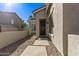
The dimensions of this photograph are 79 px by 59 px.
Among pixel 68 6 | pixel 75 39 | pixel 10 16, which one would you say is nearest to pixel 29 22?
pixel 10 16

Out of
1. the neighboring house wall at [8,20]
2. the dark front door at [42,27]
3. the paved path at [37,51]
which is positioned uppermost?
the neighboring house wall at [8,20]

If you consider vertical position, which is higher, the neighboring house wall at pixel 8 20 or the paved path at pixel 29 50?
the neighboring house wall at pixel 8 20

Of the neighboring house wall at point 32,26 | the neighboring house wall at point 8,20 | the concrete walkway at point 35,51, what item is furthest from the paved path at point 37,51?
the neighboring house wall at point 32,26

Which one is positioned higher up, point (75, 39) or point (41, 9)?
point (41, 9)

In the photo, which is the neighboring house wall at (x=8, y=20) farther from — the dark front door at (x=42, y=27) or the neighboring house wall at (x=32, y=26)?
the dark front door at (x=42, y=27)

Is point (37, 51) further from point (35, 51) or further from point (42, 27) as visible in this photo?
point (42, 27)

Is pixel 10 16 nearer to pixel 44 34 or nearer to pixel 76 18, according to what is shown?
pixel 44 34

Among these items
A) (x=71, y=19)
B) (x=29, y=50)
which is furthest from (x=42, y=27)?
(x=71, y=19)

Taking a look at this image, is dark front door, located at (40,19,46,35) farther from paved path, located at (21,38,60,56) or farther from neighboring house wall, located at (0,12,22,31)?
paved path, located at (21,38,60,56)

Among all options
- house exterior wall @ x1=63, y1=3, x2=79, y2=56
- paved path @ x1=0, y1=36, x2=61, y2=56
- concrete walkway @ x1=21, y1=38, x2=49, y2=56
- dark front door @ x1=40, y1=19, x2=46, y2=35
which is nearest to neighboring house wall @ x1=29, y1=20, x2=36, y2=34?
dark front door @ x1=40, y1=19, x2=46, y2=35

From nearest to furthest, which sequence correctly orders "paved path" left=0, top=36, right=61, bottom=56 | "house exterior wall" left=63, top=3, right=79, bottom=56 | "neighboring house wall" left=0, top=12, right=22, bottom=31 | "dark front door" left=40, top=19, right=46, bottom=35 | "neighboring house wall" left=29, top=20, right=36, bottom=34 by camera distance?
1. "house exterior wall" left=63, top=3, right=79, bottom=56
2. "paved path" left=0, top=36, right=61, bottom=56
3. "dark front door" left=40, top=19, right=46, bottom=35
4. "neighboring house wall" left=0, top=12, right=22, bottom=31
5. "neighboring house wall" left=29, top=20, right=36, bottom=34

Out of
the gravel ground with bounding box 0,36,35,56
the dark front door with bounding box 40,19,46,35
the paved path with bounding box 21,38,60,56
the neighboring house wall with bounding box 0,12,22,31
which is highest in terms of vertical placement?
the neighboring house wall with bounding box 0,12,22,31

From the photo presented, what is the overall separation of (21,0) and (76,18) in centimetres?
257

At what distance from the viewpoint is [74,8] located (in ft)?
16.5
